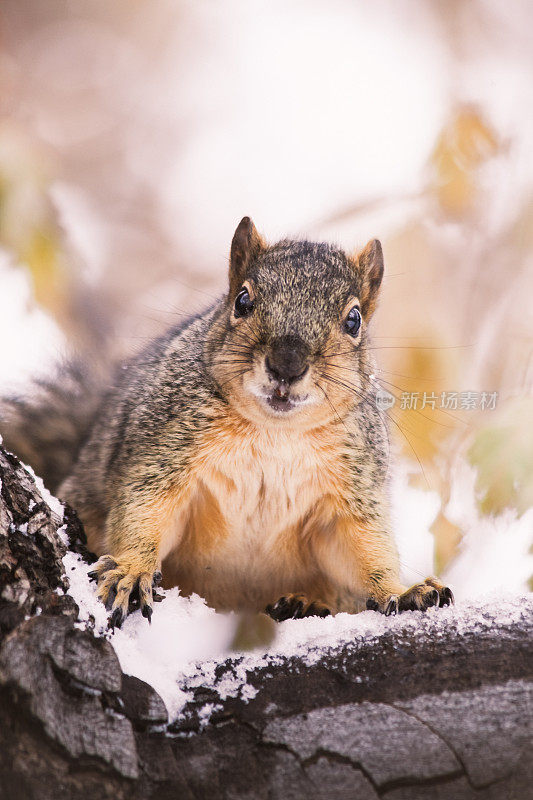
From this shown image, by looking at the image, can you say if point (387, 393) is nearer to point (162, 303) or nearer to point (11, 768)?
point (162, 303)

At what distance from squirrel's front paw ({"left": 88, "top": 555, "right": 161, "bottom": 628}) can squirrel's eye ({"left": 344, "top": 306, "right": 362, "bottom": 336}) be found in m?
0.74

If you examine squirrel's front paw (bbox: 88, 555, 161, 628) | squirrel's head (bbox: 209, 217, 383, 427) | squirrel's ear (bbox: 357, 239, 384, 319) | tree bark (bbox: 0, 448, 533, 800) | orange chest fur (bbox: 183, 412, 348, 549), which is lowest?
tree bark (bbox: 0, 448, 533, 800)

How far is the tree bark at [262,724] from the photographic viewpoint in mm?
1001

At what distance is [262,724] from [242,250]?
128 cm

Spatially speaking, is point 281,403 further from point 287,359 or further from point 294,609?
point 294,609

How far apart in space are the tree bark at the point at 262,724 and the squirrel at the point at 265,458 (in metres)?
0.47

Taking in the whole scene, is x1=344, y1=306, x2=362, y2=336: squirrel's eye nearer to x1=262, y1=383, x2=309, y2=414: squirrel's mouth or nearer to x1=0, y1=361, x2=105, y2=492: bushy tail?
x1=262, y1=383, x2=309, y2=414: squirrel's mouth

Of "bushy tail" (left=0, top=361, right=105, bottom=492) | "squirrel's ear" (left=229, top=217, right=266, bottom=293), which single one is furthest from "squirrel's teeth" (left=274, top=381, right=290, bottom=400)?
"bushy tail" (left=0, top=361, right=105, bottom=492)

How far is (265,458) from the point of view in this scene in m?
1.92

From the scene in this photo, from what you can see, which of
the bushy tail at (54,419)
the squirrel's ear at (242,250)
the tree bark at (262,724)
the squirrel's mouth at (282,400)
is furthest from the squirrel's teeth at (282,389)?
the bushy tail at (54,419)

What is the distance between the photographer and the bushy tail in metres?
2.44

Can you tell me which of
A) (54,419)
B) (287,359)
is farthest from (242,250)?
(54,419)

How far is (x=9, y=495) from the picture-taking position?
1316 millimetres

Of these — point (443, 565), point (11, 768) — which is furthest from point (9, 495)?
point (443, 565)
